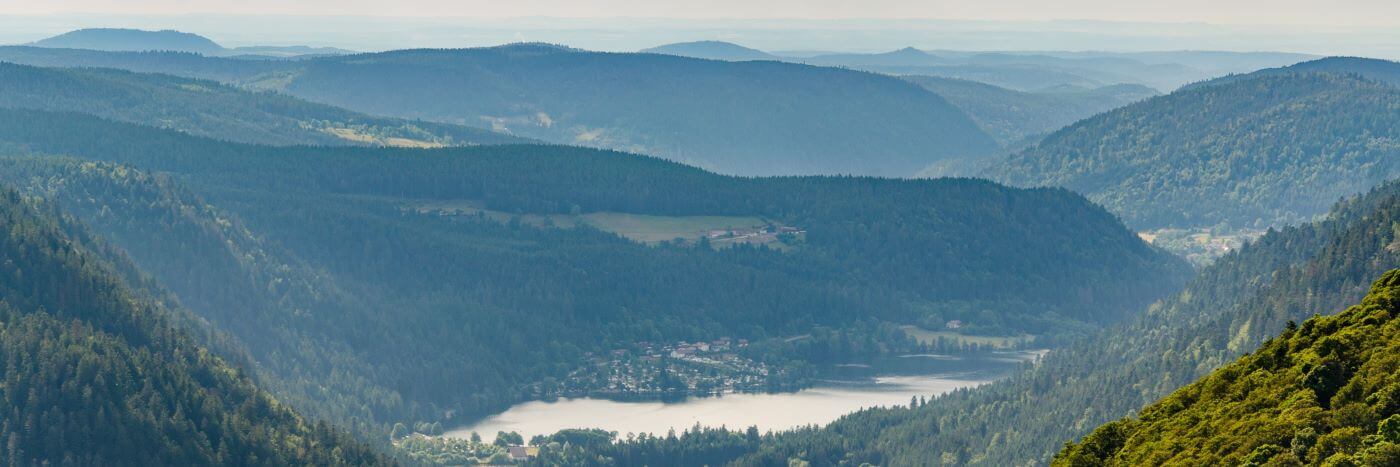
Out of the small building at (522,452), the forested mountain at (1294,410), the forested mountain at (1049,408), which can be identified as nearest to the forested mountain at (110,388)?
the small building at (522,452)

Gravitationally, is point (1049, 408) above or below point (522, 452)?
above

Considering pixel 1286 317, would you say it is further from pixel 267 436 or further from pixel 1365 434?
pixel 1365 434

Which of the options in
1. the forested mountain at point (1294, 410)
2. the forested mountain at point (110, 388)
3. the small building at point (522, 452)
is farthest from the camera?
the small building at point (522, 452)

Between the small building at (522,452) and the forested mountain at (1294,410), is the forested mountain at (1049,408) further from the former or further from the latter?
the forested mountain at (1294,410)

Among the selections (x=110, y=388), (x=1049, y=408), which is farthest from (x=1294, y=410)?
(x=1049, y=408)

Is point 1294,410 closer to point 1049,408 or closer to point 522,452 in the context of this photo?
point 1049,408

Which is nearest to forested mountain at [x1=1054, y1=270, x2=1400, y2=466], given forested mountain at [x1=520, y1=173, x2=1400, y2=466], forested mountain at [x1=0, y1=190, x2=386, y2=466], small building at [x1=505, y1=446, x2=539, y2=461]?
forested mountain at [x1=520, y1=173, x2=1400, y2=466]
